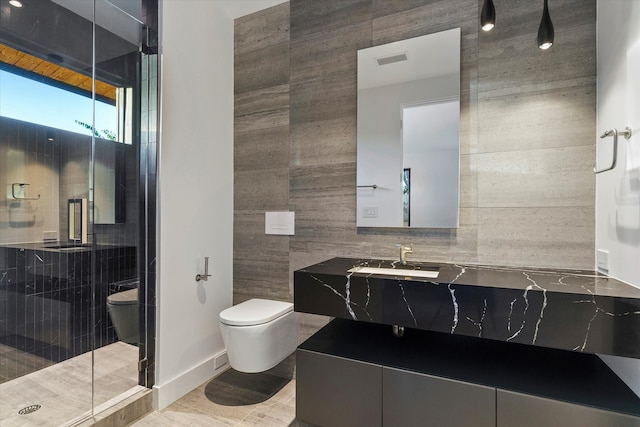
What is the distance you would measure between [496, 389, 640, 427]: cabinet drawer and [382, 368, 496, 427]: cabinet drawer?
0.05m

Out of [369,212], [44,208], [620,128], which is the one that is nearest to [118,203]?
[44,208]

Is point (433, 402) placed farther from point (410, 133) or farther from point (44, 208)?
point (44, 208)

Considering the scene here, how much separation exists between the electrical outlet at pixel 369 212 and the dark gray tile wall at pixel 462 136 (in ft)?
0.35

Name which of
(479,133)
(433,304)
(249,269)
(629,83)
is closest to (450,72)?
(479,133)

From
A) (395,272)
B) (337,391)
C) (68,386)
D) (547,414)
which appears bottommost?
(68,386)

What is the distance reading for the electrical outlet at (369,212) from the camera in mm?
2090

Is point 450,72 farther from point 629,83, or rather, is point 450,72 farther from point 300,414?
point 300,414

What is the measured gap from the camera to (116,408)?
1.76m

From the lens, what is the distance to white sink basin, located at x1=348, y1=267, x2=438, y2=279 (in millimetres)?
1626

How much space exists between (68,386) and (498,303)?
7.73 feet

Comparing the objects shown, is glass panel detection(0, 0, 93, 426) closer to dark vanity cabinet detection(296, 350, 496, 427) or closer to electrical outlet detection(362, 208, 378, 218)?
dark vanity cabinet detection(296, 350, 496, 427)

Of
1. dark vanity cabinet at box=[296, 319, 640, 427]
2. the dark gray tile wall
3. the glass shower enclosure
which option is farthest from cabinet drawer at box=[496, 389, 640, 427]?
the glass shower enclosure

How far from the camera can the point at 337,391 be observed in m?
1.60

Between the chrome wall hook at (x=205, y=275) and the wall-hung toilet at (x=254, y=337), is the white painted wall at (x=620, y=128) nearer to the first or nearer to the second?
the wall-hung toilet at (x=254, y=337)
